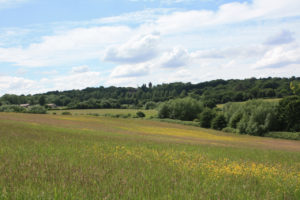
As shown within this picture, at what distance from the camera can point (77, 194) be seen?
6.33 meters

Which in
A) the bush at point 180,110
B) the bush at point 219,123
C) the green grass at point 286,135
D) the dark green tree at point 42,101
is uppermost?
the dark green tree at point 42,101

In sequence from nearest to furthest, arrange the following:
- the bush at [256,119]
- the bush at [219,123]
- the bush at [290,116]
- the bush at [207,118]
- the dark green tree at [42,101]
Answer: the bush at [256,119] < the bush at [290,116] < the bush at [219,123] < the bush at [207,118] < the dark green tree at [42,101]

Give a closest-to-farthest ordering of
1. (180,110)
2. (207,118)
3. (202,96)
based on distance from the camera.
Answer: (207,118) → (180,110) → (202,96)

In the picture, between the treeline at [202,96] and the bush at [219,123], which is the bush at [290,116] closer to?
the bush at [219,123]

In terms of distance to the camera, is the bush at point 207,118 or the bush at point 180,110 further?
the bush at point 180,110

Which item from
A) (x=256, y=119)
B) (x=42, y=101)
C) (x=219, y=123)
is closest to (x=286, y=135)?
(x=256, y=119)

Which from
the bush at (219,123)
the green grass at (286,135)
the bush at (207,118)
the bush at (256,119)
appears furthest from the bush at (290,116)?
the bush at (207,118)

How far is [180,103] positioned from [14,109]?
176 ft

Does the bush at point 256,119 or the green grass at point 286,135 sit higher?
the bush at point 256,119

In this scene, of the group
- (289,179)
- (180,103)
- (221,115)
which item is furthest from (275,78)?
(289,179)

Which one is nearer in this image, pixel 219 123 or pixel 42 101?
pixel 219 123

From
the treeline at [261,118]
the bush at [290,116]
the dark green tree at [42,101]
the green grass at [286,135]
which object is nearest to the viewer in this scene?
the green grass at [286,135]

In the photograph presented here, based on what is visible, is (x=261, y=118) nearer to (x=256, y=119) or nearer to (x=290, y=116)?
(x=256, y=119)

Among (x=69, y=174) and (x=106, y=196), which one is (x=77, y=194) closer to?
(x=106, y=196)
